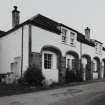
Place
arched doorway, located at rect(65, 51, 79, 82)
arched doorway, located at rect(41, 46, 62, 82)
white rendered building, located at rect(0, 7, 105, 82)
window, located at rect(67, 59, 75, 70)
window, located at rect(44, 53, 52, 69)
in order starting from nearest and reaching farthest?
white rendered building, located at rect(0, 7, 105, 82), arched doorway, located at rect(41, 46, 62, 82), window, located at rect(44, 53, 52, 69), arched doorway, located at rect(65, 51, 79, 82), window, located at rect(67, 59, 75, 70)

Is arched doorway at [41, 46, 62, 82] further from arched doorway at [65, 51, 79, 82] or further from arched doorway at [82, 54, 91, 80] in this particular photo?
arched doorway at [82, 54, 91, 80]

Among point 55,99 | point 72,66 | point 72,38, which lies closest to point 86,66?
point 72,66

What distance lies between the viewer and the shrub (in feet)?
52.3

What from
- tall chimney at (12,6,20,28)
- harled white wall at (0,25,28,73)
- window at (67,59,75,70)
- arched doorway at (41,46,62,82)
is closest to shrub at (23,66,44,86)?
harled white wall at (0,25,28,73)

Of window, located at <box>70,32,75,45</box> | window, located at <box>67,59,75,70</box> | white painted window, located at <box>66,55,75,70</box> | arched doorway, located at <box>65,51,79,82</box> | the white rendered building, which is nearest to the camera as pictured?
the white rendered building

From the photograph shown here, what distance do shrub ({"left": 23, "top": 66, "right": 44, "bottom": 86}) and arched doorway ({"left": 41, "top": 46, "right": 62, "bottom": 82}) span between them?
2.02m

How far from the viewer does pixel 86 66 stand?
2694 centimetres

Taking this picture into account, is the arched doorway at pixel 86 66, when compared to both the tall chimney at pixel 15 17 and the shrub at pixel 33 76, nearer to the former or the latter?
the shrub at pixel 33 76

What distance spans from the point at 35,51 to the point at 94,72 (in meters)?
14.9

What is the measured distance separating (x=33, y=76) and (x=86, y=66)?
13.1m

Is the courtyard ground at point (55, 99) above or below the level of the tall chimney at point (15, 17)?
below

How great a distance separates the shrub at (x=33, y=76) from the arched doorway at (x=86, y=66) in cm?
1095

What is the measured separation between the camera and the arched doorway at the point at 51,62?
1880 centimetres

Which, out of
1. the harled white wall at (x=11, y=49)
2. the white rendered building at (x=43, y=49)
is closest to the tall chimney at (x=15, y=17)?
the white rendered building at (x=43, y=49)
